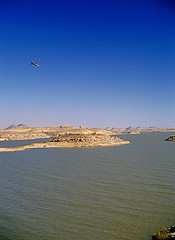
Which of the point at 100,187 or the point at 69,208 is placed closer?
the point at 69,208

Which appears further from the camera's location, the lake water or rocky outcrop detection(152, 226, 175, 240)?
the lake water

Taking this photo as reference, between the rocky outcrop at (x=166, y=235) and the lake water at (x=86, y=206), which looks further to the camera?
the lake water at (x=86, y=206)

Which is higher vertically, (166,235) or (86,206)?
(166,235)

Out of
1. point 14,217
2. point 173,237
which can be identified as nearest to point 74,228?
point 14,217

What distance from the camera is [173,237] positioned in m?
8.02

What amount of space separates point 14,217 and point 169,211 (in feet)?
29.1

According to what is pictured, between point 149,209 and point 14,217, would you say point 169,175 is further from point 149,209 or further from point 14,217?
point 14,217

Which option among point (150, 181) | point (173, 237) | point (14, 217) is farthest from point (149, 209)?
point (14, 217)

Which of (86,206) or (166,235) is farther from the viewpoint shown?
(86,206)

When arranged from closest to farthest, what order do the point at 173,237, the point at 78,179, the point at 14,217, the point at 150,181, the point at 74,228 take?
the point at 173,237, the point at 74,228, the point at 14,217, the point at 150,181, the point at 78,179

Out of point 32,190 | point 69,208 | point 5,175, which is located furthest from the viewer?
point 5,175

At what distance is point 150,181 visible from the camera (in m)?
17.3

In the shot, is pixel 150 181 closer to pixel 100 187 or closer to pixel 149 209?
pixel 100 187

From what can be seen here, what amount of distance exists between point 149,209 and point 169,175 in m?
8.69
